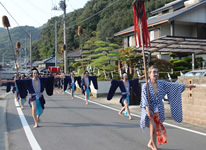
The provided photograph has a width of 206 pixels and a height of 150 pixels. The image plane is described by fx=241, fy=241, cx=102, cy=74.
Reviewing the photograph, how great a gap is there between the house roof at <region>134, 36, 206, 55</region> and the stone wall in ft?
12.2

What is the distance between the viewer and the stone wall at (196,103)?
7.36m

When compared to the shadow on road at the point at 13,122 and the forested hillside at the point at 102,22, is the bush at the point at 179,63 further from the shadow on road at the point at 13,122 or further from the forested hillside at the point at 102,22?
the forested hillside at the point at 102,22

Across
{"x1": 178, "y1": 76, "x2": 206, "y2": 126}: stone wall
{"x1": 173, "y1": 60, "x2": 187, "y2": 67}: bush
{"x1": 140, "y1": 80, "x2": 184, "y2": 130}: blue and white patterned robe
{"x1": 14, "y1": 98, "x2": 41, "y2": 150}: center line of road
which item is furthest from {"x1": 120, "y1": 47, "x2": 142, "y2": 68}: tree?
{"x1": 140, "y1": 80, "x2": 184, "y2": 130}: blue and white patterned robe

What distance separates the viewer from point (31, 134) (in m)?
6.55

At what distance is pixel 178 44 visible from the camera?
12.8 metres

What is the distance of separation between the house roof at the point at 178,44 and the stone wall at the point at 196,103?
3.71m

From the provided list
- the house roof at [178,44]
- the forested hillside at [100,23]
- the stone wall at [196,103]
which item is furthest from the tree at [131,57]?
the stone wall at [196,103]

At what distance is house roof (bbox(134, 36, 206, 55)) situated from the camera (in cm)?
1140

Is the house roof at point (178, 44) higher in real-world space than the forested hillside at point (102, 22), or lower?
lower

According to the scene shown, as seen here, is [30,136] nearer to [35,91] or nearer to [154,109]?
[35,91]

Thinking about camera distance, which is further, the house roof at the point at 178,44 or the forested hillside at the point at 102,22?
the forested hillside at the point at 102,22

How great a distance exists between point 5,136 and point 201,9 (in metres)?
22.3

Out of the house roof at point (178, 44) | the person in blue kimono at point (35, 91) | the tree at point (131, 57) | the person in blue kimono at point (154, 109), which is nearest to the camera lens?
the person in blue kimono at point (154, 109)

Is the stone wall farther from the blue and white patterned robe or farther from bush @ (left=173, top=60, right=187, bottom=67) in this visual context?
bush @ (left=173, top=60, right=187, bottom=67)
